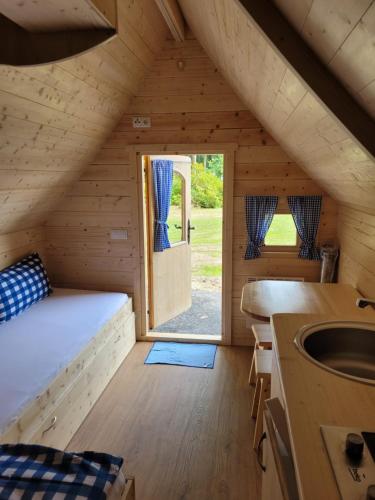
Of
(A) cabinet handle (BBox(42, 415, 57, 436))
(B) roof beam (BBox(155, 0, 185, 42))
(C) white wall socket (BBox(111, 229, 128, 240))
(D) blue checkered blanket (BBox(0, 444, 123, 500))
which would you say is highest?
(B) roof beam (BBox(155, 0, 185, 42))

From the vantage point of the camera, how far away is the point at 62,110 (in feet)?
7.78

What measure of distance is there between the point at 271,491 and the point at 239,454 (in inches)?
43.5

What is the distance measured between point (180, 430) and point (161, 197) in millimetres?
2233

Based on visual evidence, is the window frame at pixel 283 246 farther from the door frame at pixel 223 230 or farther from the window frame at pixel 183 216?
the window frame at pixel 183 216

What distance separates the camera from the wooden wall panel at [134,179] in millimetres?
3100

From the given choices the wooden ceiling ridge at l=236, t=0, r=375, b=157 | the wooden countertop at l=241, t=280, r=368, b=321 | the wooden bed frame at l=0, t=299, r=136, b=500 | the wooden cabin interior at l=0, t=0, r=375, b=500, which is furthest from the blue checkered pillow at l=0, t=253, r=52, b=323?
the wooden ceiling ridge at l=236, t=0, r=375, b=157

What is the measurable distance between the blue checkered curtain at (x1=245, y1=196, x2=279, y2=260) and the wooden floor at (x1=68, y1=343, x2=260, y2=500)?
106 cm

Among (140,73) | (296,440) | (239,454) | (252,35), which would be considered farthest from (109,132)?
(296,440)

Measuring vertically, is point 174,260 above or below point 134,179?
below

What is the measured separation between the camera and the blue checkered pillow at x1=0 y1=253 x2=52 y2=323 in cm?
272

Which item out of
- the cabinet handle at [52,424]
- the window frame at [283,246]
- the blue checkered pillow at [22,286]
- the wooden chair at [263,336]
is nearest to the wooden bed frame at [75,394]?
the cabinet handle at [52,424]

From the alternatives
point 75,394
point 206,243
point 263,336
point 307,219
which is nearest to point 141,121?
point 307,219

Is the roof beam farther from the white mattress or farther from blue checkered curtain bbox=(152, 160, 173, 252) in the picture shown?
the white mattress

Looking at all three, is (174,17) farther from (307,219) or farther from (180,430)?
(180,430)
